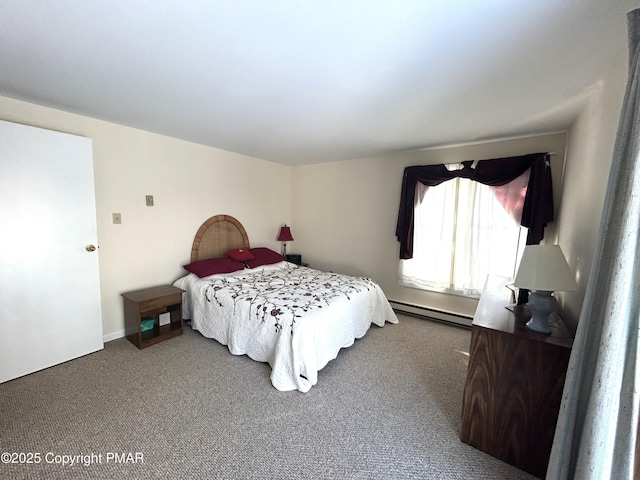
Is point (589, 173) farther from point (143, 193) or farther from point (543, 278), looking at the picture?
point (143, 193)

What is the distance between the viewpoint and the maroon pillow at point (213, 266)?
3.14 m

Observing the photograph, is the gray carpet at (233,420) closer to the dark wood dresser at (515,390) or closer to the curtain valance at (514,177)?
the dark wood dresser at (515,390)

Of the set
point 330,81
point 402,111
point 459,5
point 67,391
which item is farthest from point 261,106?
point 67,391

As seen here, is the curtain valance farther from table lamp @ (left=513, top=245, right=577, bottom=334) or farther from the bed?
table lamp @ (left=513, top=245, right=577, bottom=334)

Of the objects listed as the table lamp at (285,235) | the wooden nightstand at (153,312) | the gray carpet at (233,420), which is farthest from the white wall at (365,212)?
the wooden nightstand at (153,312)

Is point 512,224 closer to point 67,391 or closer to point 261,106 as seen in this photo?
point 261,106

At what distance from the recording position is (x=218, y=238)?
373 centimetres

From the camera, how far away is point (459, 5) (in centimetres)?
107

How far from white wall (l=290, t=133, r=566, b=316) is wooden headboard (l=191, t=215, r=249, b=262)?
1213 mm

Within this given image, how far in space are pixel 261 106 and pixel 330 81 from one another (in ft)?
2.30

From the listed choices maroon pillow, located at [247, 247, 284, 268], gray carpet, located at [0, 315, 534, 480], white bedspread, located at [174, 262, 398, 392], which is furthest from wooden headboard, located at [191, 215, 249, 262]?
gray carpet, located at [0, 315, 534, 480]

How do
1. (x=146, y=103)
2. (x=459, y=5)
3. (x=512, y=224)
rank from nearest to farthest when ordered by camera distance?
(x=459, y=5) < (x=146, y=103) < (x=512, y=224)

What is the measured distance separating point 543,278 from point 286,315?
1.79 meters

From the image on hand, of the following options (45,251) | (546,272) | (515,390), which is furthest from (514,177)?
(45,251)
